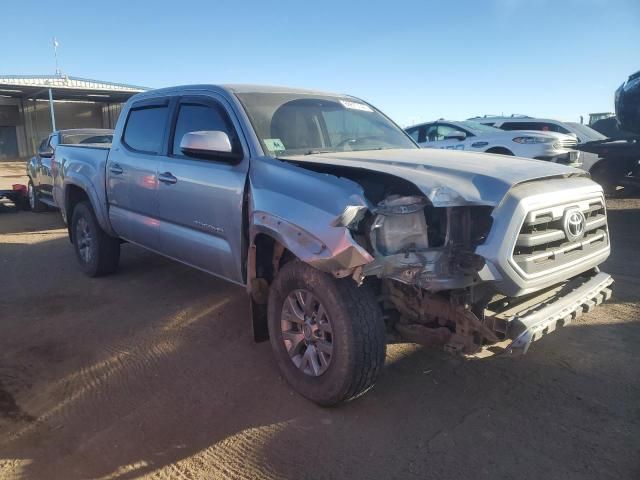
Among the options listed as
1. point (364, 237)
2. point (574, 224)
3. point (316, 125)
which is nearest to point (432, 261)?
point (364, 237)

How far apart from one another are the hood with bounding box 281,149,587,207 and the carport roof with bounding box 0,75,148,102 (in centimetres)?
2880

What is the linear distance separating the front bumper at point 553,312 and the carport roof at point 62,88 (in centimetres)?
2989

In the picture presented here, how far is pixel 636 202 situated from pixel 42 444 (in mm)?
10729

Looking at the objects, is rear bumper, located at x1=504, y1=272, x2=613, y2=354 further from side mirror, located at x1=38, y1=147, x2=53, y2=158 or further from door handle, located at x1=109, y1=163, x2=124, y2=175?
side mirror, located at x1=38, y1=147, x2=53, y2=158

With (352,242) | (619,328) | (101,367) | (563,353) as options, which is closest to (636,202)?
(619,328)

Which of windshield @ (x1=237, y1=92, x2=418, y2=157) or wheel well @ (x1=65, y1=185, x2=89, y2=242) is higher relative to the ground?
windshield @ (x1=237, y1=92, x2=418, y2=157)

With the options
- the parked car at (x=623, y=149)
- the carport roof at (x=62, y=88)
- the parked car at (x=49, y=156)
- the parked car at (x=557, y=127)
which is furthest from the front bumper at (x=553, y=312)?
the carport roof at (x=62, y=88)

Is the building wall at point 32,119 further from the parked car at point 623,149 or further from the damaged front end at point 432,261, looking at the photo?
the damaged front end at point 432,261

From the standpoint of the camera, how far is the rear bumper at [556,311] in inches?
106

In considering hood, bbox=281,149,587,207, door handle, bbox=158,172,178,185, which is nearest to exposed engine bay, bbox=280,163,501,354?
hood, bbox=281,149,587,207

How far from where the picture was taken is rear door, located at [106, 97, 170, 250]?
15.4 ft

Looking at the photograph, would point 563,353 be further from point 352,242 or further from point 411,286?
point 352,242

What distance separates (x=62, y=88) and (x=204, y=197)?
29.0 metres

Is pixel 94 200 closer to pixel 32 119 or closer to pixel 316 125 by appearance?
pixel 316 125
